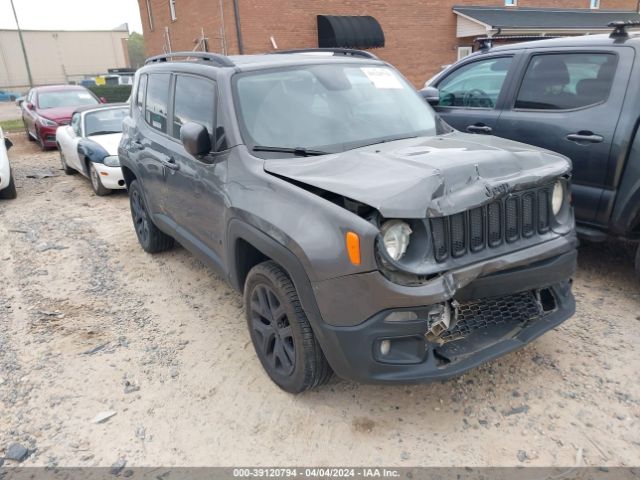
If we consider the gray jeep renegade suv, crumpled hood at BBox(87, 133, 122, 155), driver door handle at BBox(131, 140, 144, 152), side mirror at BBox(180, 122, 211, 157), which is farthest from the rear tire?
side mirror at BBox(180, 122, 211, 157)

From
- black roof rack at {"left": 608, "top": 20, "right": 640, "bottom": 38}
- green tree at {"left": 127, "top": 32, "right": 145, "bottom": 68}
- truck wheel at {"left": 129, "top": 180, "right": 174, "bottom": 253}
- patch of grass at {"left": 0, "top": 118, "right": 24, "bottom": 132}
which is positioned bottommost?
patch of grass at {"left": 0, "top": 118, "right": 24, "bottom": 132}

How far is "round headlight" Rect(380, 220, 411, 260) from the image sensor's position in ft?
7.87

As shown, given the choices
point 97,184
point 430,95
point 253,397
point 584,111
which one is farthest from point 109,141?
point 584,111

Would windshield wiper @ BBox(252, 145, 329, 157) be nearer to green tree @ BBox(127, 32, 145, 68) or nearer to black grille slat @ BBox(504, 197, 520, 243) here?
black grille slat @ BBox(504, 197, 520, 243)

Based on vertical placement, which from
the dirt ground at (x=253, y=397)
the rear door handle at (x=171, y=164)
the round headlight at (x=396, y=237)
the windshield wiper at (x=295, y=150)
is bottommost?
the dirt ground at (x=253, y=397)

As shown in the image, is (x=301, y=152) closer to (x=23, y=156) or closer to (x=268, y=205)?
(x=268, y=205)

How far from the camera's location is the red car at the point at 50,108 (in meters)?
12.6

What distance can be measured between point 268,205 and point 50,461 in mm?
1797

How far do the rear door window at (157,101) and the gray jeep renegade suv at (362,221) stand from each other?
460 millimetres

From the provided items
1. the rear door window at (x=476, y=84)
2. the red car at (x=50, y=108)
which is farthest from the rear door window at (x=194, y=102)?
the red car at (x=50, y=108)

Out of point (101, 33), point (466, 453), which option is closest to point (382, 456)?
point (466, 453)

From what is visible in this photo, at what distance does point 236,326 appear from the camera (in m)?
3.96

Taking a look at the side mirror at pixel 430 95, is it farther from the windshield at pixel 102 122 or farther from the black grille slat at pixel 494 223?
the windshield at pixel 102 122

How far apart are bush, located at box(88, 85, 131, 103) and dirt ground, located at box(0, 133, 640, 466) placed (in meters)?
27.7
